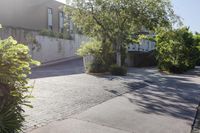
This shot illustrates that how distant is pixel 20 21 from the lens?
2945 centimetres

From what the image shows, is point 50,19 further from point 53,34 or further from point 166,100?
point 166,100

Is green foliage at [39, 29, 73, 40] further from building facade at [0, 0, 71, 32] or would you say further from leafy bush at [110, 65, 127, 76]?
leafy bush at [110, 65, 127, 76]

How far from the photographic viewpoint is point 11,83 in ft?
12.6

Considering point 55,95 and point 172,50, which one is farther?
point 172,50

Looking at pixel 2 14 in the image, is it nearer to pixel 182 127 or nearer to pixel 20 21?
pixel 20 21

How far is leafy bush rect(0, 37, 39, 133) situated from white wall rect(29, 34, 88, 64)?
17907 millimetres

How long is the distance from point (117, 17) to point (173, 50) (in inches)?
239

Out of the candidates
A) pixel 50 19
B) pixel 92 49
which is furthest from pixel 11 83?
pixel 50 19

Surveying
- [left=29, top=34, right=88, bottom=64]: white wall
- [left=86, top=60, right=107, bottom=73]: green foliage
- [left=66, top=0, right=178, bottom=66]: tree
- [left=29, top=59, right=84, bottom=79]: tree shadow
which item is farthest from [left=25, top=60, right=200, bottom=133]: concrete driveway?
[left=29, top=34, right=88, bottom=64]: white wall

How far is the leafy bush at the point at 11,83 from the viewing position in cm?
373

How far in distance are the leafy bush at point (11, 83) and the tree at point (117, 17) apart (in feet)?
42.1

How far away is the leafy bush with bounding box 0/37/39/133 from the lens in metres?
3.73

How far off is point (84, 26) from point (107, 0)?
235 centimetres

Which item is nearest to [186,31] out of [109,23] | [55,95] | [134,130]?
[109,23]
